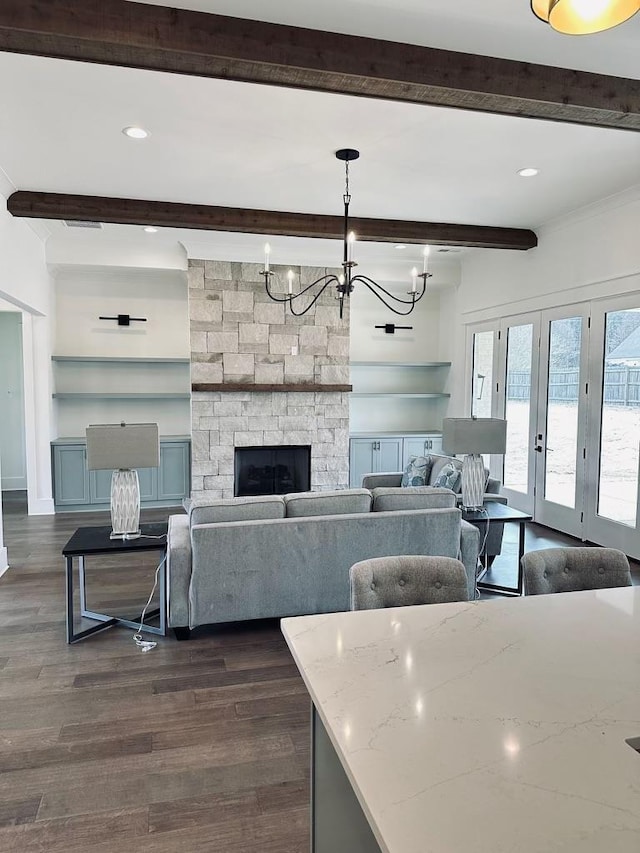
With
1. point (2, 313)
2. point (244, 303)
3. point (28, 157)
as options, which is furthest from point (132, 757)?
point (2, 313)

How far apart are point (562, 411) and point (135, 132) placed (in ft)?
15.1

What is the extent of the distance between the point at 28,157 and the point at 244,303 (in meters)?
3.13

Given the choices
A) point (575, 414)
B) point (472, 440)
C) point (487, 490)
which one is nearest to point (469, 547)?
point (472, 440)

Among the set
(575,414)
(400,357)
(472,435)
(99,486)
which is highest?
(400,357)

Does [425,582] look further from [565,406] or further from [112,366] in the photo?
[112,366]

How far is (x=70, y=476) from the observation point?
6.95m

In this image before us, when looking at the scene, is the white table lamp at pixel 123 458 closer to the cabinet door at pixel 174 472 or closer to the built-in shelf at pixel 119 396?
the cabinet door at pixel 174 472

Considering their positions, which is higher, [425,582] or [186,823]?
[425,582]

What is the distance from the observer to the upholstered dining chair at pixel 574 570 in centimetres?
215

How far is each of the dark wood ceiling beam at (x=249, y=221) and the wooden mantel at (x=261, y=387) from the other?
197 centimetres

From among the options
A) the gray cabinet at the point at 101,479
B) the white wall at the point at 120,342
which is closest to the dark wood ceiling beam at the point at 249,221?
the white wall at the point at 120,342

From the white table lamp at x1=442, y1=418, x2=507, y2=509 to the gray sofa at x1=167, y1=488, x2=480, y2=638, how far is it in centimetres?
52

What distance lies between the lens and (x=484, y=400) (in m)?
7.40

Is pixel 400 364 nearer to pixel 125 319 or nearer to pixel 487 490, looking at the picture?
pixel 487 490
